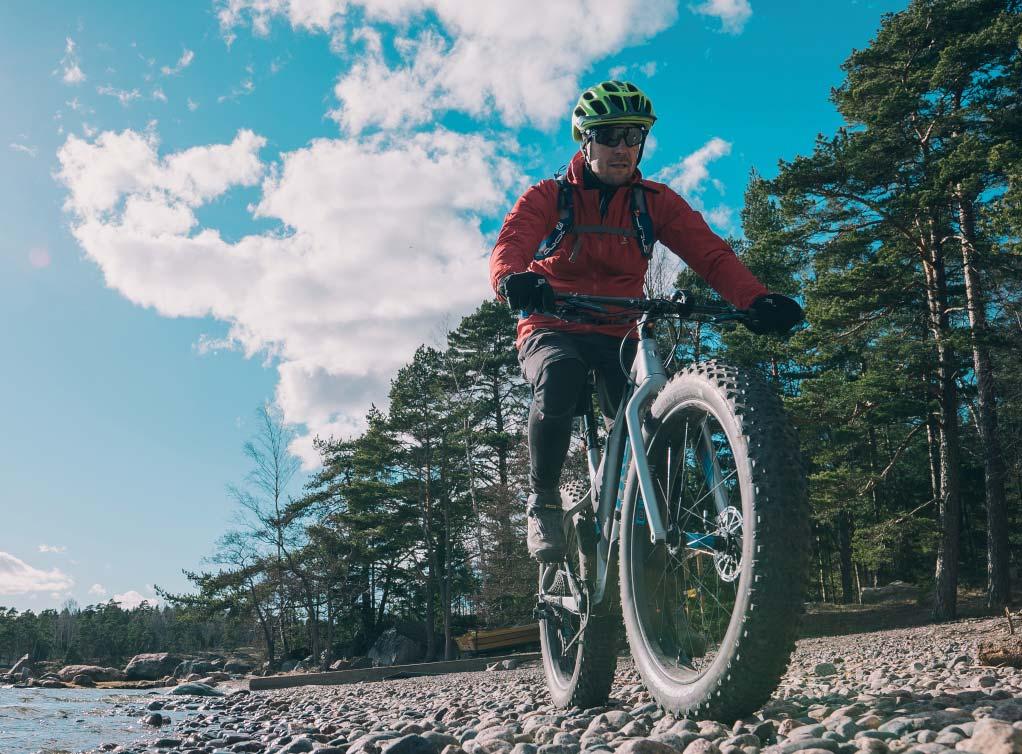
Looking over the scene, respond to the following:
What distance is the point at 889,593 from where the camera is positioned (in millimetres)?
27562

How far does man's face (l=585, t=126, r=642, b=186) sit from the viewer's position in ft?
11.8

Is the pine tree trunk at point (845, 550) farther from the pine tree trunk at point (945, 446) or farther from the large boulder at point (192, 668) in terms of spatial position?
the large boulder at point (192, 668)

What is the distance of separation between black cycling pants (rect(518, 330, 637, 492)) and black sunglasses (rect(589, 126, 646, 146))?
0.94 meters

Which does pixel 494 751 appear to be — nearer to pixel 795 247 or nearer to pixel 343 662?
pixel 795 247

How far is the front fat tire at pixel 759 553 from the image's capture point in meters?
2.18

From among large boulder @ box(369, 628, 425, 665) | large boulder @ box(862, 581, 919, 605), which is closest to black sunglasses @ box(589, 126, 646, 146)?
large boulder @ box(862, 581, 919, 605)

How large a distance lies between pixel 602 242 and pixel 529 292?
0.90m

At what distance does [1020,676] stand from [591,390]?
310 centimetres

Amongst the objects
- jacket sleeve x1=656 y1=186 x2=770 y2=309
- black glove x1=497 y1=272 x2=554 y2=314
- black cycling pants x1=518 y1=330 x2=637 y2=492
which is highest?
jacket sleeve x1=656 y1=186 x2=770 y2=309

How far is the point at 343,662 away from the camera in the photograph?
1252 inches

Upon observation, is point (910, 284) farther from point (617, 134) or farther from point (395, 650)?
point (395, 650)

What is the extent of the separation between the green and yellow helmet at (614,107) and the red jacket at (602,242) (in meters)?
0.29

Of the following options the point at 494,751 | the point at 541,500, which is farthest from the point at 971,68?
the point at 494,751

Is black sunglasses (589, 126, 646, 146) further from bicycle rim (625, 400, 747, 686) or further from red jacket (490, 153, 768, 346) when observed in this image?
bicycle rim (625, 400, 747, 686)
